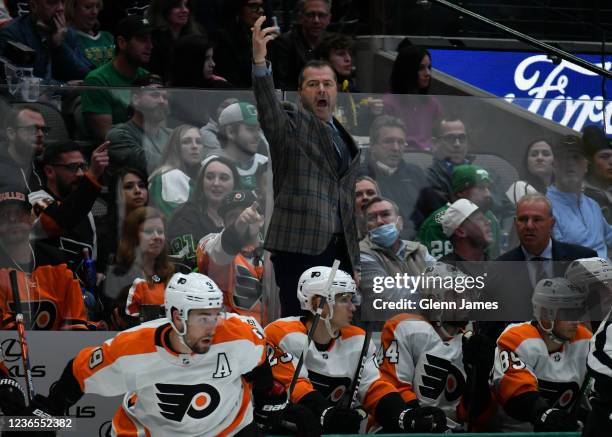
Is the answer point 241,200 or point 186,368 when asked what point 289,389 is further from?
point 241,200

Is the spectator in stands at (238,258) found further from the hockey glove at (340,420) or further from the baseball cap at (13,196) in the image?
the baseball cap at (13,196)

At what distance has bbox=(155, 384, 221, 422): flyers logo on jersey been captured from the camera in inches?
257

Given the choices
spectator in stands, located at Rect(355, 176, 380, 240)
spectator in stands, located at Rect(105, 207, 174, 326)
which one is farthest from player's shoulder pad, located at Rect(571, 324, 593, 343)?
spectator in stands, located at Rect(105, 207, 174, 326)

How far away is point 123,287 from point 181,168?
0.70 metres

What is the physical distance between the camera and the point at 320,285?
6809 millimetres

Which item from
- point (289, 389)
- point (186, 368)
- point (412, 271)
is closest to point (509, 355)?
point (412, 271)

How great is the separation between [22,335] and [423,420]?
6.83 ft

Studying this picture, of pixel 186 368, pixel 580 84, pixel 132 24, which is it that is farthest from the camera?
pixel 580 84

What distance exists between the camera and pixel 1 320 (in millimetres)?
7012

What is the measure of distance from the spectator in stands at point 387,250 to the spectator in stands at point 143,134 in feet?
3.82

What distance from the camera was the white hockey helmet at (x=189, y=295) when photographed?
20.8ft

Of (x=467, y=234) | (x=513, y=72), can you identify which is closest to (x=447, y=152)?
(x=467, y=234)

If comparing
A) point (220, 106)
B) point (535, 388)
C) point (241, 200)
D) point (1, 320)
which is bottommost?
point (535, 388)

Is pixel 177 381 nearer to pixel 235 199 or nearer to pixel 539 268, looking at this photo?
pixel 235 199
